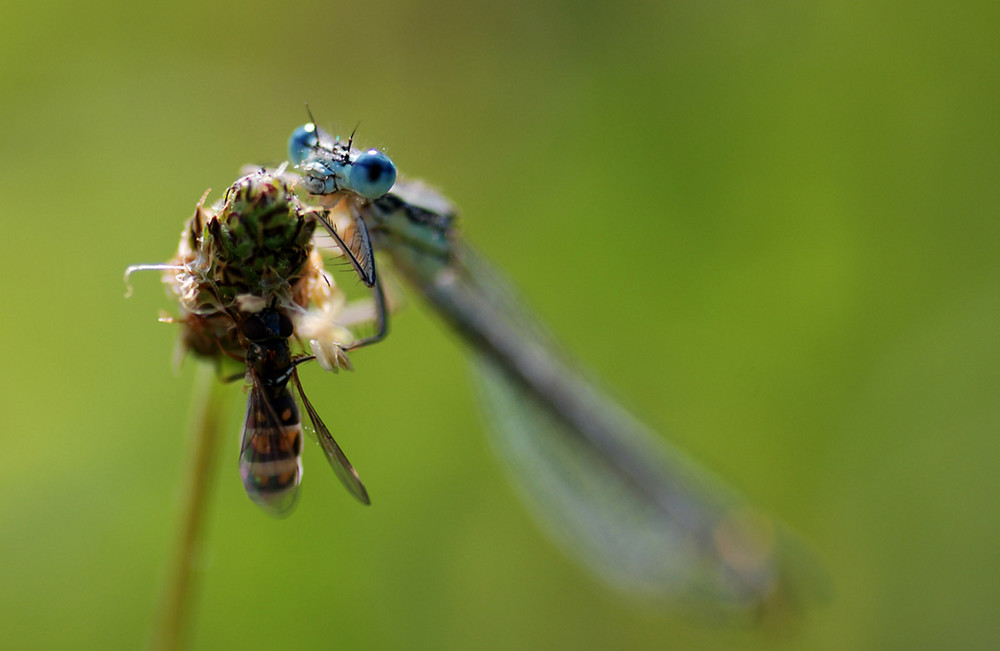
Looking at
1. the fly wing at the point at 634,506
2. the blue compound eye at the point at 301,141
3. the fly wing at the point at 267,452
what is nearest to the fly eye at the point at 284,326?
the fly wing at the point at 267,452

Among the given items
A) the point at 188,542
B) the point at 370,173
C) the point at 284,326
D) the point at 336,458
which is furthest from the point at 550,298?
the point at 188,542

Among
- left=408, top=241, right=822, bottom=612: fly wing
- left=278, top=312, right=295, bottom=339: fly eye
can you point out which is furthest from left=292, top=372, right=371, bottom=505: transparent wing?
left=408, top=241, right=822, bottom=612: fly wing

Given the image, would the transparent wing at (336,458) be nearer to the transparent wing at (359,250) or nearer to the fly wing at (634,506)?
the transparent wing at (359,250)

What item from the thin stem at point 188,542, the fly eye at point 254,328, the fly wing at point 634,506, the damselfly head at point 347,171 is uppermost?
the damselfly head at point 347,171

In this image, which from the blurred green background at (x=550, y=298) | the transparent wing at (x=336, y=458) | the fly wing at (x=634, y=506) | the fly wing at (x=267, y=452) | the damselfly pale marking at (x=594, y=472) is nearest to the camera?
the fly wing at (x=267, y=452)

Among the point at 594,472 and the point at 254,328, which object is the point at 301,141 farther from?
the point at 594,472

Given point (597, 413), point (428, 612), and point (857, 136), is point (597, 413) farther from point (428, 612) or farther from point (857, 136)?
point (857, 136)

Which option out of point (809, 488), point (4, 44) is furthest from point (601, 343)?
point (4, 44)

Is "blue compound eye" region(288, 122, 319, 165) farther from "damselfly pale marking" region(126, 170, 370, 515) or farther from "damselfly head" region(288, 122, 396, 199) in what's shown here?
"damselfly pale marking" region(126, 170, 370, 515)
